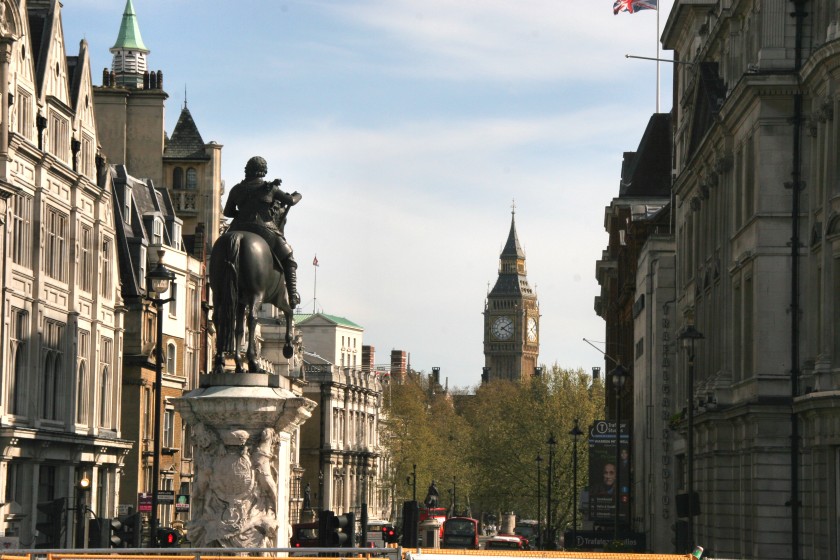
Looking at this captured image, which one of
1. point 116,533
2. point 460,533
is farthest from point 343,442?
point 116,533

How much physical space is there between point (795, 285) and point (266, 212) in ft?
90.4

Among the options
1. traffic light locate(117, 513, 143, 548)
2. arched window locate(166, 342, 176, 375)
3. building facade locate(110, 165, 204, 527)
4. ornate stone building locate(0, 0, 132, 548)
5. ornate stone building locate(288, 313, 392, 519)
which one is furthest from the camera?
ornate stone building locate(288, 313, 392, 519)

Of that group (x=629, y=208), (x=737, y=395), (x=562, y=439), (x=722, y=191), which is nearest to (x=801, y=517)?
(x=737, y=395)

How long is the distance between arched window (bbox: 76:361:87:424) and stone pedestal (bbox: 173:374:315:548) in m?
43.2

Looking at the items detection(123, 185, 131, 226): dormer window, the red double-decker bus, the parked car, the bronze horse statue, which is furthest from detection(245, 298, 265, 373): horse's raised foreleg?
the red double-decker bus

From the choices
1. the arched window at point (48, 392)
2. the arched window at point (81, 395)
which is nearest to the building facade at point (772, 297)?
the arched window at point (48, 392)

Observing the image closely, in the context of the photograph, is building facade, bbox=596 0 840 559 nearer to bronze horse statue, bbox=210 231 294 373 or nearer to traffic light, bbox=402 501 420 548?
traffic light, bbox=402 501 420 548

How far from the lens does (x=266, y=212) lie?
20625 millimetres

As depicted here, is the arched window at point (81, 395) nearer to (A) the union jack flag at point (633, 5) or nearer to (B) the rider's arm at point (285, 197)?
(A) the union jack flag at point (633, 5)

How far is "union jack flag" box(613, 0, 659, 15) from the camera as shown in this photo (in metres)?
69.0

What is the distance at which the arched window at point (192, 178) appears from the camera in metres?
91.6

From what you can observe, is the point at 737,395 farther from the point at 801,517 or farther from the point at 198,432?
the point at 198,432

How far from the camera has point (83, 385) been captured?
62.9 meters

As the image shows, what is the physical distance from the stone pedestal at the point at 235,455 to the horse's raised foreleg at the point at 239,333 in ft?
1.69
